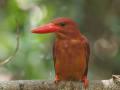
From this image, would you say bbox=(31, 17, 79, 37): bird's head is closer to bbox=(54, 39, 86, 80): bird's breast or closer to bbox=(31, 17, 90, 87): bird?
bbox=(31, 17, 90, 87): bird

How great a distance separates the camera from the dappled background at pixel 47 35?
4.26 m

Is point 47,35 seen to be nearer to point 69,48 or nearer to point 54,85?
point 69,48

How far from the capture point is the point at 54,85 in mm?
3264

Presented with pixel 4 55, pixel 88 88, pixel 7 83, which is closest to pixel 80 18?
pixel 4 55

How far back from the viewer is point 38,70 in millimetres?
4262

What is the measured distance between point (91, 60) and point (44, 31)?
91.5 inches

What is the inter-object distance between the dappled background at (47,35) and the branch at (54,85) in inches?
27.1

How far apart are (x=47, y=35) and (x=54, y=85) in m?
1.41

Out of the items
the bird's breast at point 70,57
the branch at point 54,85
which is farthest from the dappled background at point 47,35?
the branch at point 54,85

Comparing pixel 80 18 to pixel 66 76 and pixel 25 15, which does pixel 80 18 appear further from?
pixel 66 76

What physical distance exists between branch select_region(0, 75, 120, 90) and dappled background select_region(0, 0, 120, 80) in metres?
0.69

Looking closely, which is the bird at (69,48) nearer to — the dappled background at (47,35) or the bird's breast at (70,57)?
the bird's breast at (70,57)

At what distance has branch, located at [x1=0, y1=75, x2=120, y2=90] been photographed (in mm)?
3098

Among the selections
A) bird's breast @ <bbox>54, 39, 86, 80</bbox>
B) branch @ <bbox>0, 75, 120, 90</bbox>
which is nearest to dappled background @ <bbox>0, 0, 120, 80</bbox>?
bird's breast @ <bbox>54, 39, 86, 80</bbox>
